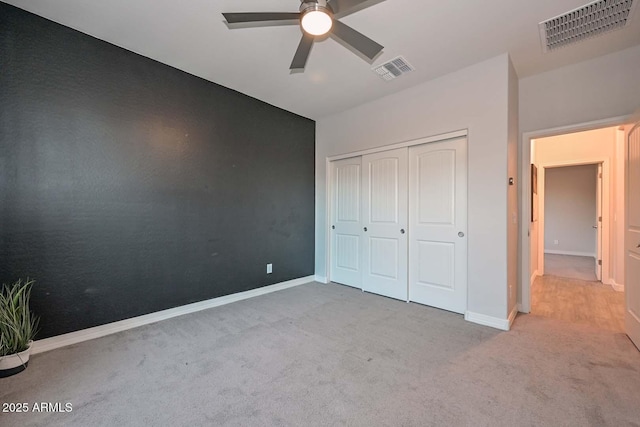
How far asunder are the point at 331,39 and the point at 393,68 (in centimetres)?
86

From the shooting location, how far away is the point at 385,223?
12.5 feet

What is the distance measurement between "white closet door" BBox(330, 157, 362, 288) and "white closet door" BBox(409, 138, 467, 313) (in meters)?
0.88

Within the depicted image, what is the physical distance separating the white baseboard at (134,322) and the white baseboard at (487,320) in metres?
2.50

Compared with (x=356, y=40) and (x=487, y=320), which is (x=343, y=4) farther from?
(x=487, y=320)

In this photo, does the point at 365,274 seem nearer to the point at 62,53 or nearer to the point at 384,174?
the point at 384,174

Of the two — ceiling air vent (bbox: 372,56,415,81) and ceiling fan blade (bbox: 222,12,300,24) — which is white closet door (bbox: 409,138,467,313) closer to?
ceiling air vent (bbox: 372,56,415,81)

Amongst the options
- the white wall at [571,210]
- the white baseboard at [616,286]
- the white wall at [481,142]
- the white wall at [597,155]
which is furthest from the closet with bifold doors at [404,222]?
the white wall at [571,210]

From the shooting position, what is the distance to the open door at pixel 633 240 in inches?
91.7

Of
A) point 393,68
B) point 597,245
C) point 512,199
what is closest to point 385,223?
point 512,199

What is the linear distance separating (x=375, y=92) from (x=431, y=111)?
2.56 ft

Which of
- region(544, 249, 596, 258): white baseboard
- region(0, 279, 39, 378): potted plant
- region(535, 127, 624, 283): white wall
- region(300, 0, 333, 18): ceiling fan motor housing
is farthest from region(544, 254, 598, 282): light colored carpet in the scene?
region(0, 279, 39, 378): potted plant

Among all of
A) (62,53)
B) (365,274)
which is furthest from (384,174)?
(62,53)

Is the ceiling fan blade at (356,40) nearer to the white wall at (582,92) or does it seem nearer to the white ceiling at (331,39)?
the white ceiling at (331,39)

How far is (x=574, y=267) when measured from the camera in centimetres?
569
